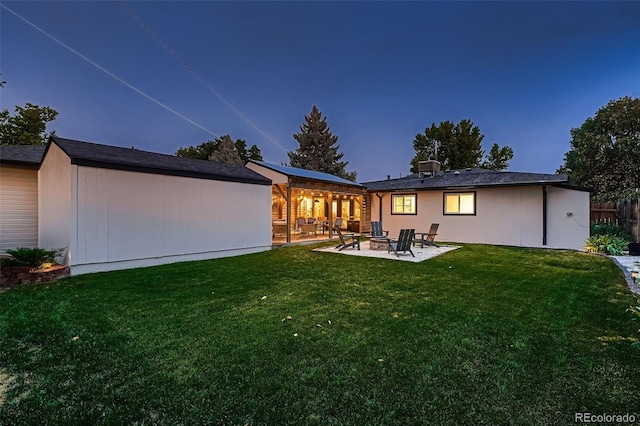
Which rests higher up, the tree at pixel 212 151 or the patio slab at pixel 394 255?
→ the tree at pixel 212 151

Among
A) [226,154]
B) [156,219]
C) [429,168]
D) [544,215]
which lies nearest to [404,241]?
[544,215]

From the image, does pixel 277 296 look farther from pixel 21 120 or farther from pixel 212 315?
pixel 21 120

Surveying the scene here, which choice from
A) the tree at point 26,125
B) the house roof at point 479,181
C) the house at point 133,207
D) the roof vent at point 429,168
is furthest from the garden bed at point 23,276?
the tree at point 26,125

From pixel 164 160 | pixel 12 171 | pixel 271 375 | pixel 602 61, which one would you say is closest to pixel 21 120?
pixel 12 171

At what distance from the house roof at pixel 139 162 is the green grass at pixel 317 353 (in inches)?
109

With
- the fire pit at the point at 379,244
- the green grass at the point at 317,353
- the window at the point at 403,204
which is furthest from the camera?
the window at the point at 403,204

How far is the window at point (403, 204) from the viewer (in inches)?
545

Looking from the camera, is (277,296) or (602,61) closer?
(277,296)

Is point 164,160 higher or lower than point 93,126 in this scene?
lower

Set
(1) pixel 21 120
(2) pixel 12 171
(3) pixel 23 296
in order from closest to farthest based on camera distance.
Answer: (3) pixel 23 296
(2) pixel 12 171
(1) pixel 21 120

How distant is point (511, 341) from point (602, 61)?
16.5m

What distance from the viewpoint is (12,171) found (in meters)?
7.95

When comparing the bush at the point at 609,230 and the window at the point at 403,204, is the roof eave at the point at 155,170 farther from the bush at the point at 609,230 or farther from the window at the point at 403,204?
the bush at the point at 609,230

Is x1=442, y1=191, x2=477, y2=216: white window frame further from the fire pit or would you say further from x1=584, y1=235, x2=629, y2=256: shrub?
the fire pit
